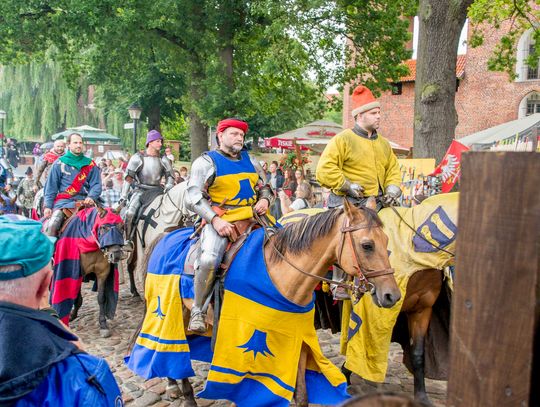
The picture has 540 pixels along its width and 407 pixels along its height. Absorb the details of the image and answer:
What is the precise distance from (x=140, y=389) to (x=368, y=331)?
2.30 m

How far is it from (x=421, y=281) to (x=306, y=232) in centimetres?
129

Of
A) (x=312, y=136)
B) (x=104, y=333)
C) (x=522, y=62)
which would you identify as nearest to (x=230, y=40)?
(x=312, y=136)

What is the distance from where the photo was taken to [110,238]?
21.3 feet

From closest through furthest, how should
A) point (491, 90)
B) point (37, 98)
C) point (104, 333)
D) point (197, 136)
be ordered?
point (104, 333)
point (197, 136)
point (491, 90)
point (37, 98)

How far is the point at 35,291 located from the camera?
181cm

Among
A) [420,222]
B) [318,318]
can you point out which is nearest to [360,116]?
[420,222]

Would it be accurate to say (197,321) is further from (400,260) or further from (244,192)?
(400,260)

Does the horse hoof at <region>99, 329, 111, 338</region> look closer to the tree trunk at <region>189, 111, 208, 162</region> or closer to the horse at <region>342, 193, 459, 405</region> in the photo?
the horse at <region>342, 193, 459, 405</region>

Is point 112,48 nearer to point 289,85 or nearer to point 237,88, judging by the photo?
point 237,88

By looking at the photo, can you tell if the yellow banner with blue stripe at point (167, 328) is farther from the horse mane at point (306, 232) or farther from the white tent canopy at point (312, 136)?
the white tent canopy at point (312, 136)

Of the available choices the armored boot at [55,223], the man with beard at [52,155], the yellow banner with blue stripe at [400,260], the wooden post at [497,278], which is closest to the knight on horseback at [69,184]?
the armored boot at [55,223]

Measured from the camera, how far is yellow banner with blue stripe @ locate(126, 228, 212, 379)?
4309mm

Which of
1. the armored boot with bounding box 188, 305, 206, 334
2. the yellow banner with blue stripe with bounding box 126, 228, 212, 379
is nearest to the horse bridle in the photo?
the armored boot with bounding box 188, 305, 206, 334

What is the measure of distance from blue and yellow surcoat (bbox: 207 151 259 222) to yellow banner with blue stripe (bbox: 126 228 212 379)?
59cm
